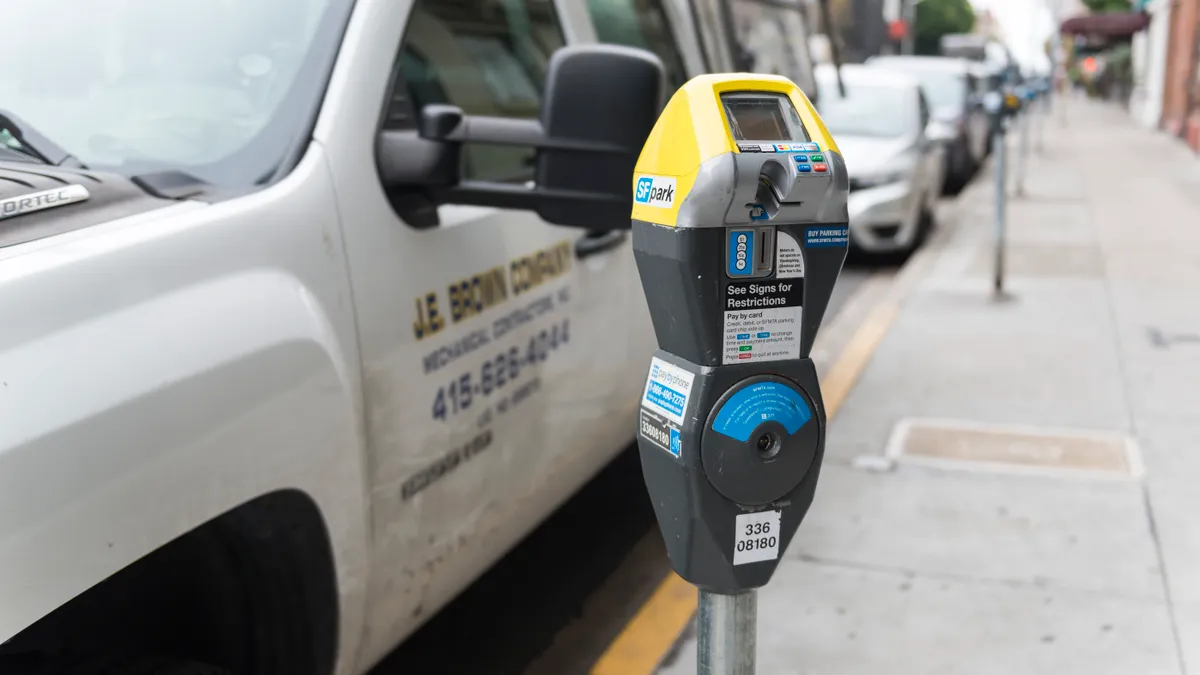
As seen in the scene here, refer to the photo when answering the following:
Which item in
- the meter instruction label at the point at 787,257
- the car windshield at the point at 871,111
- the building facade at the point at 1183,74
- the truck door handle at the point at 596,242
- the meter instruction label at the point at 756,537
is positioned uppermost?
the meter instruction label at the point at 787,257

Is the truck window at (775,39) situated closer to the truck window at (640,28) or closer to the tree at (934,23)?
the truck window at (640,28)

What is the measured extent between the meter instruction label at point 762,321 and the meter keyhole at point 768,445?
0.36 ft

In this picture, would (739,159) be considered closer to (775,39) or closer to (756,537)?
(756,537)

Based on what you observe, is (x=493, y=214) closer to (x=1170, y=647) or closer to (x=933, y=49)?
(x=1170, y=647)

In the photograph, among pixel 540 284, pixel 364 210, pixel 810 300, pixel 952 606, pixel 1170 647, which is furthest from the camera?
pixel 952 606

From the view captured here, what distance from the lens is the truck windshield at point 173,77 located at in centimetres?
225

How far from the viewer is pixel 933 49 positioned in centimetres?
7875

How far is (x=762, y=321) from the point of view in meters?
A: 1.61

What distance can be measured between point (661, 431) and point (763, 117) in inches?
18.3

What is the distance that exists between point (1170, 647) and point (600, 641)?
1590 millimetres

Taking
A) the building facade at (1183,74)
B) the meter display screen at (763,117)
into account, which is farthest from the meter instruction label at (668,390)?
the building facade at (1183,74)

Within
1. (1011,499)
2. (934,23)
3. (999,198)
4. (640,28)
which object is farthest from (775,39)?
(934,23)

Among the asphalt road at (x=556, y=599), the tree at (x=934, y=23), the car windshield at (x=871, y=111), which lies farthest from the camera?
the tree at (x=934, y=23)

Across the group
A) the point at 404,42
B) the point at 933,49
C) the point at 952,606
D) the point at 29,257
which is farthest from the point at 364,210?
the point at 933,49
